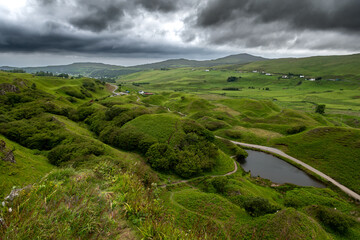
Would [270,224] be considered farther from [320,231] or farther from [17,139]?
[17,139]

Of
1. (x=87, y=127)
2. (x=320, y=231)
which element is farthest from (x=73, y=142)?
(x=320, y=231)

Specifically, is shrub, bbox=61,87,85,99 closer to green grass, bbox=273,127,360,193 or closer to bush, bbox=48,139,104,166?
bush, bbox=48,139,104,166

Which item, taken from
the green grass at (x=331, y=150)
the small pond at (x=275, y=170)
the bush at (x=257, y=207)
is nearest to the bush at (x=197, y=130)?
the small pond at (x=275, y=170)

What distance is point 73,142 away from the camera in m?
44.5

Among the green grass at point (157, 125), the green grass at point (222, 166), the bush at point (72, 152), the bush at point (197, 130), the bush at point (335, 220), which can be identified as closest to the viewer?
the bush at point (335, 220)

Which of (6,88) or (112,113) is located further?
(6,88)

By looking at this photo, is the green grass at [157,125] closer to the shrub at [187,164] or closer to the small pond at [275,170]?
the shrub at [187,164]

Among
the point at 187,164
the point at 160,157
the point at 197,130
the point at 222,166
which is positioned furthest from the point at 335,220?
the point at 197,130

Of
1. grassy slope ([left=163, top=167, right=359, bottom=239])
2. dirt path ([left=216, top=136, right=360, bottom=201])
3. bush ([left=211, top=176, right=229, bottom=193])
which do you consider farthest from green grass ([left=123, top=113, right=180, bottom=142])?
dirt path ([left=216, top=136, right=360, bottom=201])

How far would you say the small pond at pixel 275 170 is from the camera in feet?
166

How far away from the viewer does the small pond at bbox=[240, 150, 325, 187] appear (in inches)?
1992

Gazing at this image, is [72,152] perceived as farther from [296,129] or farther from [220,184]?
[296,129]

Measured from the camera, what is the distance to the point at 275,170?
56.3 meters

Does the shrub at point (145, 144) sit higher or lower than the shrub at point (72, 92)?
lower
